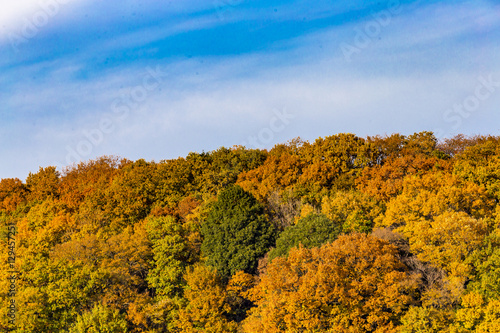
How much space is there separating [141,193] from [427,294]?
57.5 meters

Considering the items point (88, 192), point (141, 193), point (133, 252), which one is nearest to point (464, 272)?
point (133, 252)

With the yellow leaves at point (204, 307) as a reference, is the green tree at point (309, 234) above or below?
above

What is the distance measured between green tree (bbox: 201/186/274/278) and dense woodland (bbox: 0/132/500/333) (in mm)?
199

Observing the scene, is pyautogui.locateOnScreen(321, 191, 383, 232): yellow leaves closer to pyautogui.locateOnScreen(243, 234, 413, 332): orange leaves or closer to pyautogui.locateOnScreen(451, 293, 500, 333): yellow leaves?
pyautogui.locateOnScreen(243, 234, 413, 332): orange leaves

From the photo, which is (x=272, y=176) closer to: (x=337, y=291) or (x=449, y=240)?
(x=449, y=240)

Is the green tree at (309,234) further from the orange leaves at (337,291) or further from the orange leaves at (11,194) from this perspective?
the orange leaves at (11,194)

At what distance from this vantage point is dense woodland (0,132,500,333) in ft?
182

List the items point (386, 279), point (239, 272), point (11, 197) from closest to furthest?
point (386, 279) < point (239, 272) < point (11, 197)

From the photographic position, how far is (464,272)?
186 ft

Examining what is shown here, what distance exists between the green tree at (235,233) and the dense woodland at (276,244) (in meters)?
0.20

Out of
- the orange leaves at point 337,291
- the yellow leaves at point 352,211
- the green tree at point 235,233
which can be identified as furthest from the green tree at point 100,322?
the yellow leaves at point 352,211

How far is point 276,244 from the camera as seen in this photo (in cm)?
7050

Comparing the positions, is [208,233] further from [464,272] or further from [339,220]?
[464,272]

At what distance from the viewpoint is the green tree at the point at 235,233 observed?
74.5 m
